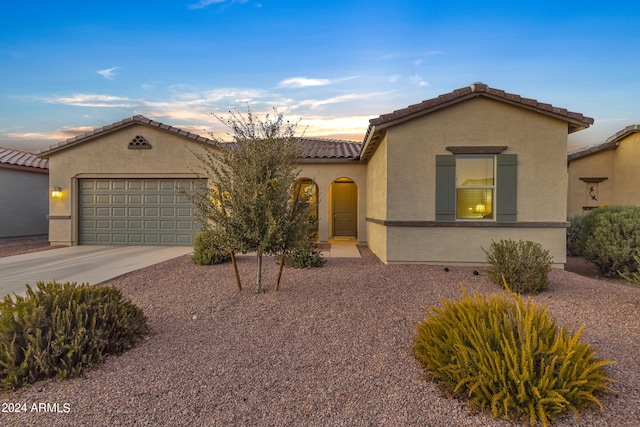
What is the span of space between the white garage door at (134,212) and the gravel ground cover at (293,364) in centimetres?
615

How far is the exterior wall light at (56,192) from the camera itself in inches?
478

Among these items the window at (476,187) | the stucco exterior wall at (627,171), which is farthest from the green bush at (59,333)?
the stucco exterior wall at (627,171)

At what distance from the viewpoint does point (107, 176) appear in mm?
12250

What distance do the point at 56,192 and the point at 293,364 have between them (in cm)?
1308

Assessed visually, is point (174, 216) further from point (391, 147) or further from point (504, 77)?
point (504, 77)

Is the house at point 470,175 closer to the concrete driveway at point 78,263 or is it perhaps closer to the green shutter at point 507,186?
the green shutter at point 507,186

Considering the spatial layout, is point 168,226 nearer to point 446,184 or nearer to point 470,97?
point 446,184

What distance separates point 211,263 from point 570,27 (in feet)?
43.2

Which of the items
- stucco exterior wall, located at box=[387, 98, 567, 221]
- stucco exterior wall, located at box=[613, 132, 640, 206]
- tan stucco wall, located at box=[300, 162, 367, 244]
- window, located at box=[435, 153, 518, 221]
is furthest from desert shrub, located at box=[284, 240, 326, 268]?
stucco exterior wall, located at box=[613, 132, 640, 206]

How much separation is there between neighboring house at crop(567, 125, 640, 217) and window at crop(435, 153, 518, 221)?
23.6 ft

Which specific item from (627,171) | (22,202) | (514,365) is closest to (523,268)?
(514,365)

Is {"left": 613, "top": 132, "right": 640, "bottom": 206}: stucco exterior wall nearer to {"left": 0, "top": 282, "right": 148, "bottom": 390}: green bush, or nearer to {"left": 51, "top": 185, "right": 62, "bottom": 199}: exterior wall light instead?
{"left": 0, "top": 282, "right": 148, "bottom": 390}: green bush

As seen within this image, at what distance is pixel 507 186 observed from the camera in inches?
319

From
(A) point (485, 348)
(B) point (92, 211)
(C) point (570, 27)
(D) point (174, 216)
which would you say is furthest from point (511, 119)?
(B) point (92, 211)
